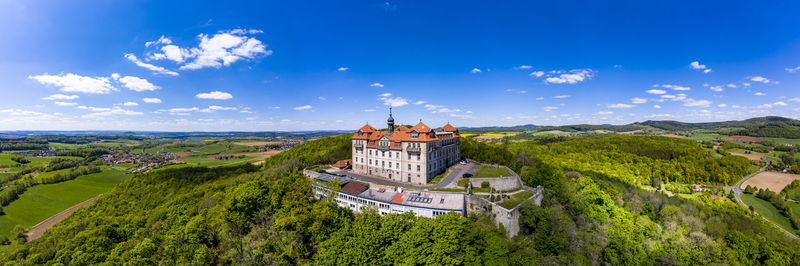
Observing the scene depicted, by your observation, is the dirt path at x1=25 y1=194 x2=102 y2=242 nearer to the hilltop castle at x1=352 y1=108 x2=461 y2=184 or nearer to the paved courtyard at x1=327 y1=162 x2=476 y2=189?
the paved courtyard at x1=327 y1=162 x2=476 y2=189

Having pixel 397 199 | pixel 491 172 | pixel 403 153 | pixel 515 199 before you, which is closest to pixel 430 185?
pixel 403 153

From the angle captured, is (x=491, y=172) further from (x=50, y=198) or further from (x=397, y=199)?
(x=50, y=198)

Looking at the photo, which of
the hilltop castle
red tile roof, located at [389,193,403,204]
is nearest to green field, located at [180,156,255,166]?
the hilltop castle

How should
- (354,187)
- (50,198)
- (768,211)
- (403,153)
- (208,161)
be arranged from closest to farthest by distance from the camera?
(354,187)
(403,153)
(768,211)
(50,198)
(208,161)

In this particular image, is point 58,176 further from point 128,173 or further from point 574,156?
point 574,156

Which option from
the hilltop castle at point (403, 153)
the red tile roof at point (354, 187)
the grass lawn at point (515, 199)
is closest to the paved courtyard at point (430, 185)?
the hilltop castle at point (403, 153)

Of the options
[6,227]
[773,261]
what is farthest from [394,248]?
[6,227]

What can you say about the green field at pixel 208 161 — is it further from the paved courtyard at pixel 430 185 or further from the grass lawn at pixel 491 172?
the grass lawn at pixel 491 172
